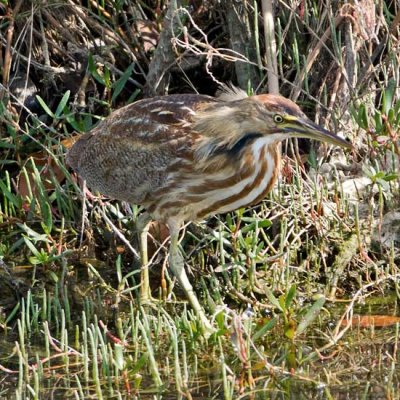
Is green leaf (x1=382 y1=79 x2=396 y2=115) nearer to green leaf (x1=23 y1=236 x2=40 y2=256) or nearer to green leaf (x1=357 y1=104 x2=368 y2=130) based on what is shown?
green leaf (x1=357 y1=104 x2=368 y2=130)

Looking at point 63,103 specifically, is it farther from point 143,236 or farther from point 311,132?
point 311,132

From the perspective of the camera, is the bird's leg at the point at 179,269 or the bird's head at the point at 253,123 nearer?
the bird's head at the point at 253,123

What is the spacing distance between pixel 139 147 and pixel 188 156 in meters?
0.32

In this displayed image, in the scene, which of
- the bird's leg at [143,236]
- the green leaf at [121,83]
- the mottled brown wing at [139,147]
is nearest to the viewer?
the mottled brown wing at [139,147]

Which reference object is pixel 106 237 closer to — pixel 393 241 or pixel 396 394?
pixel 393 241

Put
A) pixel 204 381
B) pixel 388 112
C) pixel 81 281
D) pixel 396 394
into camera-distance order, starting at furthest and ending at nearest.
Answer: pixel 81 281
pixel 388 112
pixel 204 381
pixel 396 394

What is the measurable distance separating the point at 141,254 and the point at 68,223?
0.61m

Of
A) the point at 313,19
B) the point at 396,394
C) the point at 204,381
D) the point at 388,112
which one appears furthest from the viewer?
the point at 313,19

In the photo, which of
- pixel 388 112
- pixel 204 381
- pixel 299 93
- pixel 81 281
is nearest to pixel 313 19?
pixel 299 93

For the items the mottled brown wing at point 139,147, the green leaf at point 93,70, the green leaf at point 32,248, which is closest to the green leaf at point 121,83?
the green leaf at point 93,70

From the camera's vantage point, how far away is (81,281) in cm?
634

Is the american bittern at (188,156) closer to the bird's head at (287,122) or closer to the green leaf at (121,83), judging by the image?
the bird's head at (287,122)

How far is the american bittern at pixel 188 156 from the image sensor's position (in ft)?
17.8

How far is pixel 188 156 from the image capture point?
18.5 feet
